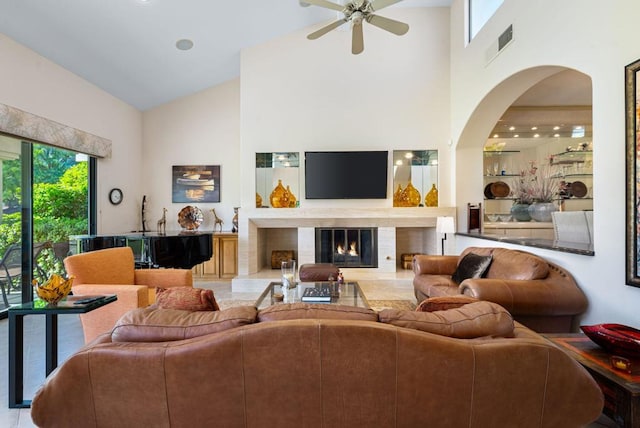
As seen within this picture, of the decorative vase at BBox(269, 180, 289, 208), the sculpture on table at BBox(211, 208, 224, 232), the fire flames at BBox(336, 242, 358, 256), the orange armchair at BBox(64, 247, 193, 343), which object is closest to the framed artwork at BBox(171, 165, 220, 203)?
the sculpture on table at BBox(211, 208, 224, 232)

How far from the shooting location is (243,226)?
5312 mm

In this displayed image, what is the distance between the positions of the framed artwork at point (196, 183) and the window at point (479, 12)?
4817 millimetres

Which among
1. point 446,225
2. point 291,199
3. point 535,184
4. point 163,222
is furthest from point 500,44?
point 163,222

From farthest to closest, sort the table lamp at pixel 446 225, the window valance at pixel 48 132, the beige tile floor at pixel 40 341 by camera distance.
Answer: the table lamp at pixel 446 225
the window valance at pixel 48 132
the beige tile floor at pixel 40 341

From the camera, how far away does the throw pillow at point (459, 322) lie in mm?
1240

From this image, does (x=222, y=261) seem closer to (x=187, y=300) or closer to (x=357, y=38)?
(x=357, y=38)

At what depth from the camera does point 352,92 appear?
531 cm

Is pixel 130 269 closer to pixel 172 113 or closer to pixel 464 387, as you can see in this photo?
pixel 464 387

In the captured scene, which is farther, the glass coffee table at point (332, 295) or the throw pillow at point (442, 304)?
the glass coffee table at point (332, 295)

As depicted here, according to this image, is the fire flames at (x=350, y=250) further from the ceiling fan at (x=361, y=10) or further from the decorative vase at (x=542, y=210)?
the ceiling fan at (x=361, y=10)

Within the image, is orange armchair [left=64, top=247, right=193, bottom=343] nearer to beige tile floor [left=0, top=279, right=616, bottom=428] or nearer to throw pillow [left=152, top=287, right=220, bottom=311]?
beige tile floor [left=0, top=279, right=616, bottom=428]

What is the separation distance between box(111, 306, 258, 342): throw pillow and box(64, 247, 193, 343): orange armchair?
165cm

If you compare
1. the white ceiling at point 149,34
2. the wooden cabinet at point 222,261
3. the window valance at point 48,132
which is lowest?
the wooden cabinet at point 222,261

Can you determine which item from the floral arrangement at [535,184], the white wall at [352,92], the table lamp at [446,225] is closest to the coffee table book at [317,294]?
the table lamp at [446,225]
